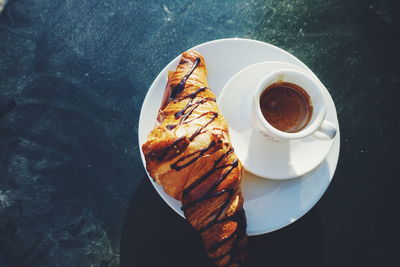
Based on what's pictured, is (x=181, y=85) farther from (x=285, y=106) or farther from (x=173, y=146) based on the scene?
(x=285, y=106)

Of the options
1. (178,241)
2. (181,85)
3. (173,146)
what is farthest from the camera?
(178,241)

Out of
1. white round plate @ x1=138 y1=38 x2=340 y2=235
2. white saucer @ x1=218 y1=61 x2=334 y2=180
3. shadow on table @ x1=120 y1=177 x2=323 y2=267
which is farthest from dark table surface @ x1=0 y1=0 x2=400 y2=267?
white saucer @ x1=218 y1=61 x2=334 y2=180

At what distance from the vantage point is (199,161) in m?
1.00

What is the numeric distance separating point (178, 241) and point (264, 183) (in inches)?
19.0

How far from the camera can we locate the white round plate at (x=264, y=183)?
1.13m

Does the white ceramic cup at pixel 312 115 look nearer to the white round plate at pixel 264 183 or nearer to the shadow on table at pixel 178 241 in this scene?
the white round plate at pixel 264 183

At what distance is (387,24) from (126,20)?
3.61 ft

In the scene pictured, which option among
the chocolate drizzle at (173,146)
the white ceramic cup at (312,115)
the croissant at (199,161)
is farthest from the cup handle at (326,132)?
the chocolate drizzle at (173,146)

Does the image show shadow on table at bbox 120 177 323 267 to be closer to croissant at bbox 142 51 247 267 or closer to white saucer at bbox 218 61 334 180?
croissant at bbox 142 51 247 267

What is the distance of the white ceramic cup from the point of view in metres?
0.99

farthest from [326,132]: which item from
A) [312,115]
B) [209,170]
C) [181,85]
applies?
[181,85]

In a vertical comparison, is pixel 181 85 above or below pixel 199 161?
above

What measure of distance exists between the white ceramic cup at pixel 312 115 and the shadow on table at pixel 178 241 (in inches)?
21.4

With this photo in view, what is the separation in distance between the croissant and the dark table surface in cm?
33
